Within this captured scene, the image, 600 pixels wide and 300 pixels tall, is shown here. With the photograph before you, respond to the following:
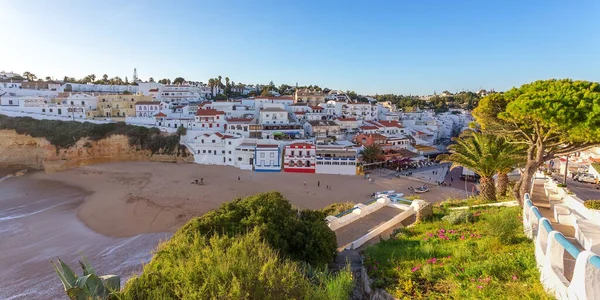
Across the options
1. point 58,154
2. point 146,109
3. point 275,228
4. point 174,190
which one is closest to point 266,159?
point 174,190

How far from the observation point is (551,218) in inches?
360

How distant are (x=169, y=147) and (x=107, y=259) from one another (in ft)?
96.7

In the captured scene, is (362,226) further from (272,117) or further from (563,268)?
(272,117)

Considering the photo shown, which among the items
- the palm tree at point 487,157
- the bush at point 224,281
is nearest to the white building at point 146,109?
the palm tree at point 487,157

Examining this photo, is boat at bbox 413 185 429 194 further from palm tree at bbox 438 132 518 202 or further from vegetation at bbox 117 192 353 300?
vegetation at bbox 117 192 353 300

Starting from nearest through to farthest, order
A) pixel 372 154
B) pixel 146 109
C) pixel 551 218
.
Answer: pixel 551 218 → pixel 372 154 → pixel 146 109

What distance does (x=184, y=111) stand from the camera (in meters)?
57.7

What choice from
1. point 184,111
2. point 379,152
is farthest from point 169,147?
point 379,152

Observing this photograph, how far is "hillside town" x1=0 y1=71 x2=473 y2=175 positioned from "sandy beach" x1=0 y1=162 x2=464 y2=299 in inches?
96.2

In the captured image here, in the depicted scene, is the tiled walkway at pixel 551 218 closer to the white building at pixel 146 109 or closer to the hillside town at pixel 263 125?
the hillside town at pixel 263 125

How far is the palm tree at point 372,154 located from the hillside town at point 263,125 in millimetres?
1069

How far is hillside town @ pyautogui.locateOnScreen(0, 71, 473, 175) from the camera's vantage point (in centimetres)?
3897

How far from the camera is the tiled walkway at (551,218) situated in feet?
17.8

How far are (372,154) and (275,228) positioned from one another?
104ft
